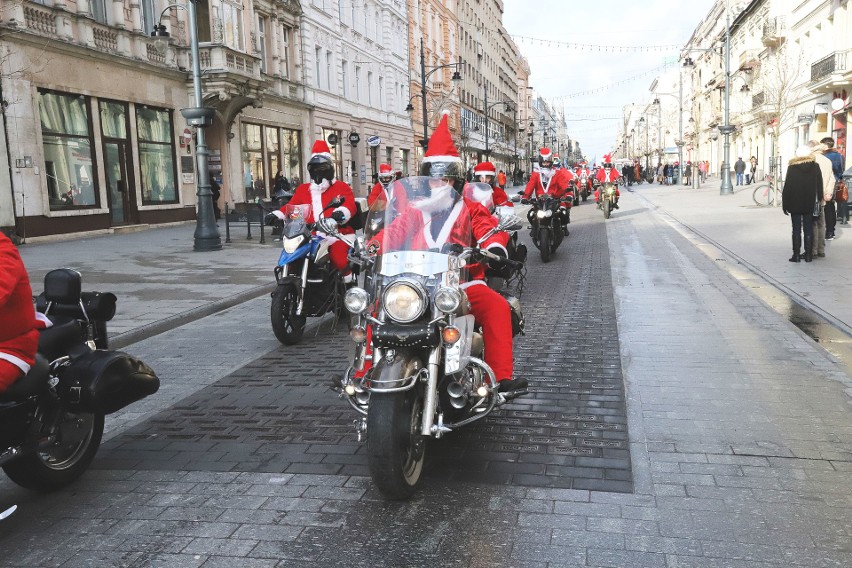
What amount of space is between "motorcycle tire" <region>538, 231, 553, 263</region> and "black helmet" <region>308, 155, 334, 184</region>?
5468 mm

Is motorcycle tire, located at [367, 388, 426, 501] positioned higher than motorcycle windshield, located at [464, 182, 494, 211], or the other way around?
motorcycle windshield, located at [464, 182, 494, 211]

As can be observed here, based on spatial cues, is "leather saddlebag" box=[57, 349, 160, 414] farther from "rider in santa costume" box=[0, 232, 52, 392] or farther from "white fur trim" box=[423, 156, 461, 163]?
"white fur trim" box=[423, 156, 461, 163]

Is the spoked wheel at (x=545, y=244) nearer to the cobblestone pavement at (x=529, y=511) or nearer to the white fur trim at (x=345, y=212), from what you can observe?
the white fur trim at (x=345, y=212)

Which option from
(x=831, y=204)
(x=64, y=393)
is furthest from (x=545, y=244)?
(x=64, y=393)

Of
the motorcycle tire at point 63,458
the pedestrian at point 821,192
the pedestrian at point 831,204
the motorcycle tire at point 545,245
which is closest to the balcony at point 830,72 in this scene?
the pedestrian at point 831,204

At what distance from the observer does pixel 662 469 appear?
381 centimetres

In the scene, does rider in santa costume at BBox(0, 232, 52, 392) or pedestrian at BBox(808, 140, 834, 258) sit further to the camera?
pedestrian at BBox(808, 140, 834, 258)

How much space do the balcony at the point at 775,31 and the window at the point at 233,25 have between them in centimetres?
3157

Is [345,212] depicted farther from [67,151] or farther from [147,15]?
[147,15]

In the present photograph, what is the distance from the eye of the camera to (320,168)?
7742 millimetres

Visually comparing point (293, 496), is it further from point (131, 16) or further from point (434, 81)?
point (434, 81)

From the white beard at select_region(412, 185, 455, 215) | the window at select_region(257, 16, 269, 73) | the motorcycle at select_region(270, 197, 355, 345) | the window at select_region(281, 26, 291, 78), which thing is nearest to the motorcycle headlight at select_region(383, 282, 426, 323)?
the white beard at select_region(412, 185, 455, 215)

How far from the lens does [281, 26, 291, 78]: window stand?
30.8 meters

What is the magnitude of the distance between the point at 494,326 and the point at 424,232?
0.68 m
